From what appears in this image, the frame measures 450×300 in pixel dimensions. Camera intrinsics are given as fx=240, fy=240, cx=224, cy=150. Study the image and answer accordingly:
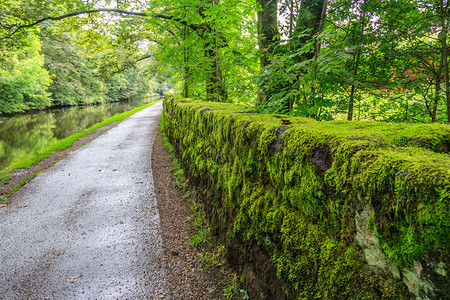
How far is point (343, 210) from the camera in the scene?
1368mm

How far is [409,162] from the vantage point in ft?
3.45

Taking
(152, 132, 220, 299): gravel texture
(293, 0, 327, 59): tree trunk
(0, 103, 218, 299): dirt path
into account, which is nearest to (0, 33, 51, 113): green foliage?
(0, 103, 218, 299): dirt path

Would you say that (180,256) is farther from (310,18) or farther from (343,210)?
(310,18)

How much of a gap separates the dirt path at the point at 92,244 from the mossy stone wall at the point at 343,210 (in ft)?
3.68

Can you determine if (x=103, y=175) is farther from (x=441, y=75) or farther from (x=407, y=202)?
(x=441, y=75)

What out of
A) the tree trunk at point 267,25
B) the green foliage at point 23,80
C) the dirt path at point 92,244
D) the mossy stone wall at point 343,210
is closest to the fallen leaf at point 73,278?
the dirt path at point 92,244

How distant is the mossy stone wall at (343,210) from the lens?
36.4 inches

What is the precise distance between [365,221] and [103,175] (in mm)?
7044

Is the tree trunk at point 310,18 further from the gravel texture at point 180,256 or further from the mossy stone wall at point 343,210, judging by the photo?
the gravel texture at point 180,256

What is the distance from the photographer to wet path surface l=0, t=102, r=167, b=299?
3.03 m

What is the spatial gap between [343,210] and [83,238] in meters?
4.16

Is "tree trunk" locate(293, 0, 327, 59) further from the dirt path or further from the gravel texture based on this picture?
the dirt path

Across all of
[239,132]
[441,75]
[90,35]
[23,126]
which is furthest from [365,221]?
[23,126]

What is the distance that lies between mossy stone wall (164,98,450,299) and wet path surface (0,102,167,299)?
1.57 meters
